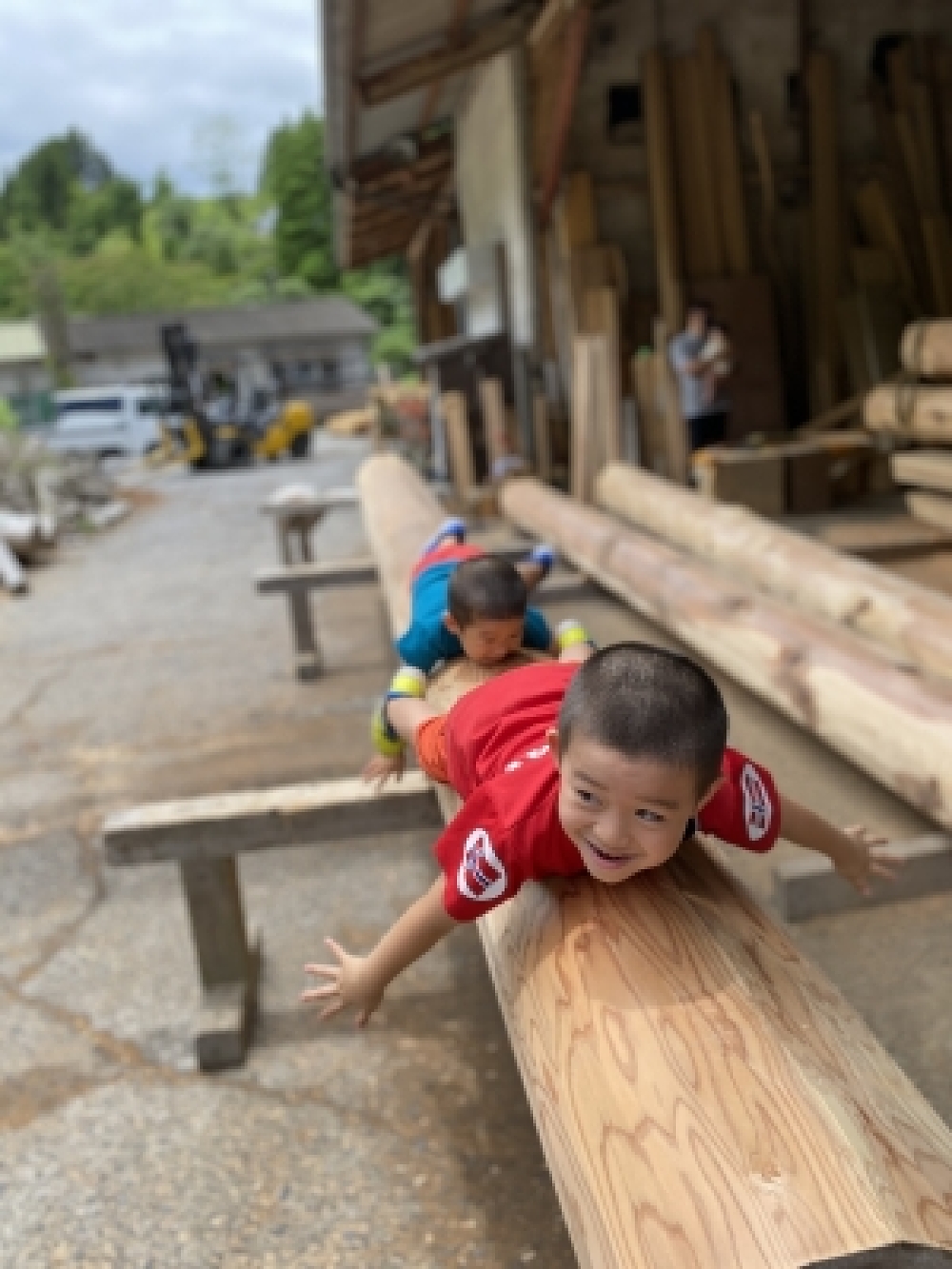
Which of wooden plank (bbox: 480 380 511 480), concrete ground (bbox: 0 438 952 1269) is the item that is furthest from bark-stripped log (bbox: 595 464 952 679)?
wooden plank (bbox: 480 380 511 480)

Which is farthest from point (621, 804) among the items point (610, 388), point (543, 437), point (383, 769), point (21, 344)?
point (21, 344)

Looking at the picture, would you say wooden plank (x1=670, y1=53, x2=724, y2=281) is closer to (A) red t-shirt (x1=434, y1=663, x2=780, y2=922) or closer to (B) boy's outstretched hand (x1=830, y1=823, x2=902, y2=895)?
(B) boy's outstretched hand (x1=830, y1=823, x2=902, y2=895)

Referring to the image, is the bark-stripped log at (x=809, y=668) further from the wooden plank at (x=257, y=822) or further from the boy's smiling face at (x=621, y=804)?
the boy's smiling face at (x=621, y=804)

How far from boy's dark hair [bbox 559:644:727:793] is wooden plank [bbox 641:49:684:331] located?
737 cm

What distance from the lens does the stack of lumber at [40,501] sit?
11367 mm

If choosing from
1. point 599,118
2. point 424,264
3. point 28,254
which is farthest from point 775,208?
point 28,254

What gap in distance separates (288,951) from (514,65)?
25.4 ft

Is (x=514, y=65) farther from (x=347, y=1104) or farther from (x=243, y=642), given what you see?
(x=347, y=1104)

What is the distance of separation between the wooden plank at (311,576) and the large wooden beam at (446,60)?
4382mm

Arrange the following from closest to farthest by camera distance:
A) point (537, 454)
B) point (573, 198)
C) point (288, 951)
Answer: point (288, 951), point (573, 198), point (537, 454)

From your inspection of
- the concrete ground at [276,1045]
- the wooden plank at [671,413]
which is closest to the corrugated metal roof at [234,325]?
the wooden plank at [671,413]

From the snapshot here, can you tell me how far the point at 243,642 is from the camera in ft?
25.0

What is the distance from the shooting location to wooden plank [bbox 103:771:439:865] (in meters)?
3.01

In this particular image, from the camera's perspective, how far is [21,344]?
4803cm
